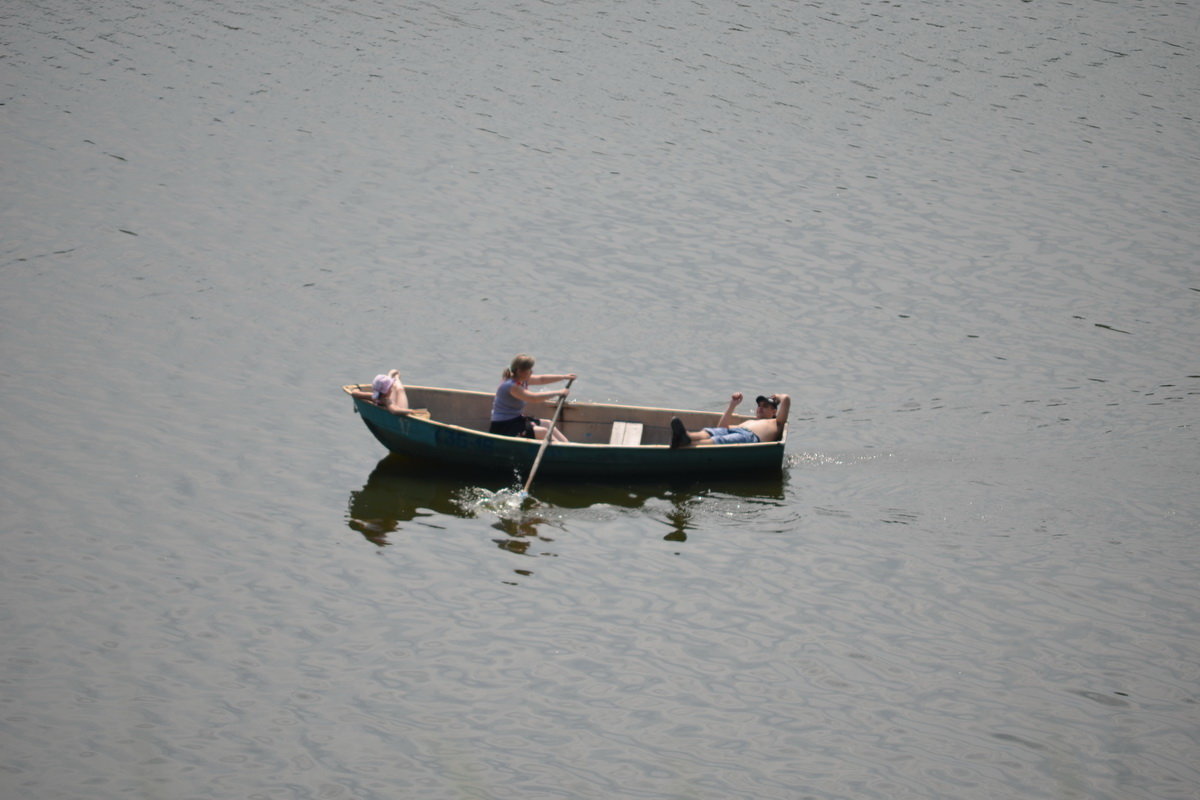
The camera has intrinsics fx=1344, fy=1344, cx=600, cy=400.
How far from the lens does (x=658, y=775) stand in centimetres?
1131

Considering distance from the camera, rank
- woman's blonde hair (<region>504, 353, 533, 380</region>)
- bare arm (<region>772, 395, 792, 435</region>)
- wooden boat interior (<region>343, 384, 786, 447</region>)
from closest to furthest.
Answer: woman's blonde hair (<region>504, 353, 533, 380</region>) → bare arm (<region>772, 395, 792, 435</region>) → wooden boat interior (<region>343, 384, 786, 447</region>)

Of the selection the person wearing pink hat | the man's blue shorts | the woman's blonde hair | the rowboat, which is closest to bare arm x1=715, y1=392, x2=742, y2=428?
the rowboat

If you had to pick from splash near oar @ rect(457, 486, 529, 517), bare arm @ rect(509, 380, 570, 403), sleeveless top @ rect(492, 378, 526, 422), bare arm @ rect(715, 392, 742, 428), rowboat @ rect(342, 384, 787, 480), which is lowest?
splash near oar @ rect(457, 486, 529, 517)

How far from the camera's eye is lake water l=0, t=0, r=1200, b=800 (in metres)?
12.0

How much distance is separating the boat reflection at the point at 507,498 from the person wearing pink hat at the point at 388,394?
3.02 ft

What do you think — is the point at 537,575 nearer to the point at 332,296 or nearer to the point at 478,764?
the point at 478,764

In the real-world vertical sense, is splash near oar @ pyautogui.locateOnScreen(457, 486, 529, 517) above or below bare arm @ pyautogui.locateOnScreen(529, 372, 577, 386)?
below

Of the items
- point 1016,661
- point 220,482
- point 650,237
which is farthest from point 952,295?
point 220,482

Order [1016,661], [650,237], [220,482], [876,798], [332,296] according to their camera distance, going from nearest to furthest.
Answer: [876,798] → [1016,661] → [220,482] → [332,296] → [650,237]

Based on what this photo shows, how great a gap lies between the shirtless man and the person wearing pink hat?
337 cm

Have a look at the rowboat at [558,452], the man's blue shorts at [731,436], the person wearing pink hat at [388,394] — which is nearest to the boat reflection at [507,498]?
the rowboat at [558,452]

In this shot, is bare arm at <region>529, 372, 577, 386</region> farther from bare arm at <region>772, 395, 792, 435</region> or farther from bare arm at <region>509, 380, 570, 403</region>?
bare arm at <region>772, 395, 792, 435</region>

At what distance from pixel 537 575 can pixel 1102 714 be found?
5761 mm

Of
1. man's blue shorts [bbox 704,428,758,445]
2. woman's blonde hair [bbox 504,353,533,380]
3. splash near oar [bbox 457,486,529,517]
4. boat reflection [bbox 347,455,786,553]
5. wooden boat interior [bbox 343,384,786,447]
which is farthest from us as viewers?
wooden boat interior [bbox 343,384,786,447]
